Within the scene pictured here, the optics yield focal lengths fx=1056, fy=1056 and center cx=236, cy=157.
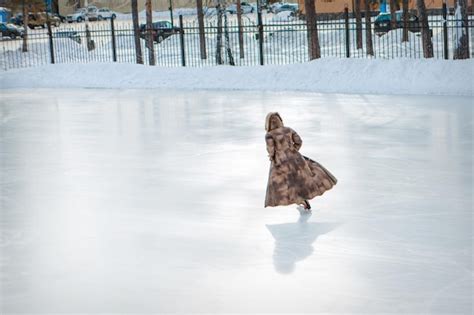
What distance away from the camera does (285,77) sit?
26828 mm

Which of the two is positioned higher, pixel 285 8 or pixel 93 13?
pixel 93 13

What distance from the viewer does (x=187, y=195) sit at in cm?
1230

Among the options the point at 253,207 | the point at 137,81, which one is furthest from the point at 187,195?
the point at 137,81

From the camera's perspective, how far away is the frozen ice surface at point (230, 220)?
8.14m

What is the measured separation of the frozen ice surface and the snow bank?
13.2 ft

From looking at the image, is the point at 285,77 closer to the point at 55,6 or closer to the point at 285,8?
the point at 285,8

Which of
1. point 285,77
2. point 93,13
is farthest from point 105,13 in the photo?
point 285,77

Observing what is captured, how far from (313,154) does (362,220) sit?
14.1 feet

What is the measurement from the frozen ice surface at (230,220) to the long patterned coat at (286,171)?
0.75 feet

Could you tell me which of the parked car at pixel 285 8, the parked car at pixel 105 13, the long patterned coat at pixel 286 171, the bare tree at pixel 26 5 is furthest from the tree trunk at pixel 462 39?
the parked car at pixel 105 13

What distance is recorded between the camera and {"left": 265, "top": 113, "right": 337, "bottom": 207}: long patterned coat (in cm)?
1103

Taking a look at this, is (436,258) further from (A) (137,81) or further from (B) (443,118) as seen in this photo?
(A) (137,81)

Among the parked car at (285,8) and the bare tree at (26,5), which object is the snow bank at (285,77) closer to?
the bare tree at (26,5)

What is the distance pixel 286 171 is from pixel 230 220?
800 mm
